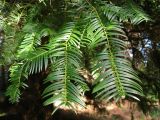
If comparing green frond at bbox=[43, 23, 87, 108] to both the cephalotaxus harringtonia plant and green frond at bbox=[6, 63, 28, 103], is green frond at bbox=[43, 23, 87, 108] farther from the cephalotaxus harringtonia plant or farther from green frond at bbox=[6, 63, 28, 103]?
green frond at bbox=[6, 63, 28, 103]

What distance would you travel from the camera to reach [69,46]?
1.17 m

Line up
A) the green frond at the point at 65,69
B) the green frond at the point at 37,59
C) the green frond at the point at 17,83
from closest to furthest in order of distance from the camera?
the green frond at the point at 65,69 < the green frond at the point at 37,59 < the green frond at the point at 17,83

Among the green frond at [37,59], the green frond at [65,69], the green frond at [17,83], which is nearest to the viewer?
the green frond at [65,69]

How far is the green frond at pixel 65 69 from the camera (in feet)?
3.29

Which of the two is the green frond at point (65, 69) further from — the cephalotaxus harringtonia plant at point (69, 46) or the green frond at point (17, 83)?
the green frond at point (17, 83)

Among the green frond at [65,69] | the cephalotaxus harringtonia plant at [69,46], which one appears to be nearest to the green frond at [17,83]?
the cephalotaxus harringtonia plant at [69,46]

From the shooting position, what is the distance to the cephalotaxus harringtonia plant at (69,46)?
3.38 feet

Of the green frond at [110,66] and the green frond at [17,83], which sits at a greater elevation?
the green frond at [110,66]

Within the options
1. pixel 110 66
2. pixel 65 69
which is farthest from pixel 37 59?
pixel 110 66

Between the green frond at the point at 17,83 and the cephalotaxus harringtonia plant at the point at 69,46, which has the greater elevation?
the cephalotaxus harringtonia plant at the point at 69,46

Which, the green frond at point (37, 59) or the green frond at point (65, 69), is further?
the green frond at point (37, 59)

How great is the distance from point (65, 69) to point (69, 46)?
0.11 metres

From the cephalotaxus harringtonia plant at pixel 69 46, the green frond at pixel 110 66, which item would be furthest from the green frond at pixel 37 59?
the green frond at pixel 110 66

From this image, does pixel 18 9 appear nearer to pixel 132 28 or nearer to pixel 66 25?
pixel 66 25
